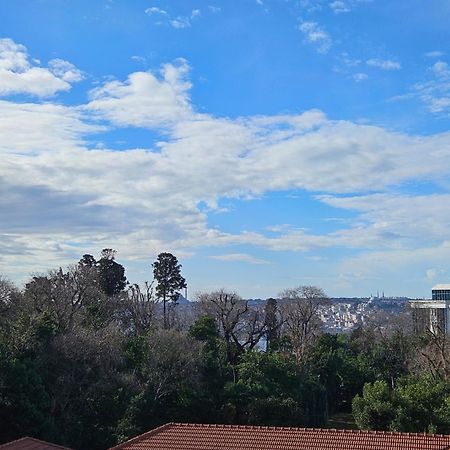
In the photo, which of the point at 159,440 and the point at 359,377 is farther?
the point at 359,377

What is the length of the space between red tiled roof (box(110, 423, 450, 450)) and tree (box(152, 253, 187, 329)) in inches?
1106

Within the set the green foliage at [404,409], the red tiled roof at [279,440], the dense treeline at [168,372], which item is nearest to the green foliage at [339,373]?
the dense treeline at [168,372]

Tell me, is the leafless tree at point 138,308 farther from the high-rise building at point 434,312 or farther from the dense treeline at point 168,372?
the high-rise building at point 434,312

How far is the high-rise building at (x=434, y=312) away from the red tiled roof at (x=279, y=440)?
26.9 meters

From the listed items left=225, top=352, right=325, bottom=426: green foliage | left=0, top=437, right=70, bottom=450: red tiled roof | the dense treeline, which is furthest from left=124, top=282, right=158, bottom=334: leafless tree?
left=0, top=437, right=70, bottom=450: red tiled roof

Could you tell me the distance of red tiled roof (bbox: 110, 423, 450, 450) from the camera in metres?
16.1

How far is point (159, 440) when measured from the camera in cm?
1734

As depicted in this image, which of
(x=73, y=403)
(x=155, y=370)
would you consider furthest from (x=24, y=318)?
(x=155, y=370)

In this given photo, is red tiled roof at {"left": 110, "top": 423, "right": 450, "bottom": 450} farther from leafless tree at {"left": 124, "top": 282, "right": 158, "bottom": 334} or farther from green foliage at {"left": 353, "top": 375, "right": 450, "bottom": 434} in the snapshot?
leafless tree at {"left": 124, "top": 282, "right": 158, "bottom": 334}

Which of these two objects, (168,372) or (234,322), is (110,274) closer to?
(234,322)

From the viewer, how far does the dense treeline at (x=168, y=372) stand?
23.4 meters

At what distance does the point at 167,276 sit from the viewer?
46562mm

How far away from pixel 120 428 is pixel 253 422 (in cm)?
624

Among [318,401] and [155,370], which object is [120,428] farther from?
[318,401]
